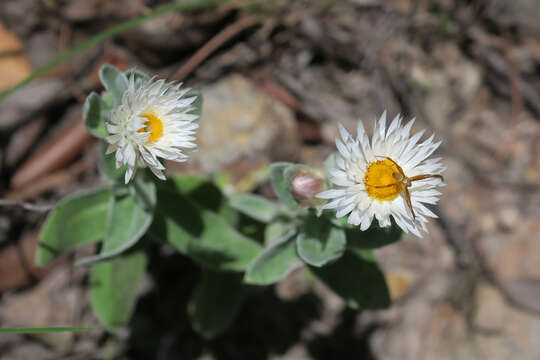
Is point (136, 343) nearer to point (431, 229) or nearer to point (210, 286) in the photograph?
point (210, 286)

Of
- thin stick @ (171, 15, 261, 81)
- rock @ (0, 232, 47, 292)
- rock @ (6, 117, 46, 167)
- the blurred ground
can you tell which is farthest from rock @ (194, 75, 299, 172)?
rock @ (0, 232, 47, 292)

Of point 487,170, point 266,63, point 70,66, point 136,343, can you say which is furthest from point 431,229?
point 70,66

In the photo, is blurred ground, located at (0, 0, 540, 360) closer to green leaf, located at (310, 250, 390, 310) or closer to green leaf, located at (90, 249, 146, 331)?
green leaf, located at (90, 249, 146, 331)

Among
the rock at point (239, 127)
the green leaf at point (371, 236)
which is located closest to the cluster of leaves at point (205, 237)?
the green leaf at point (371, 236)

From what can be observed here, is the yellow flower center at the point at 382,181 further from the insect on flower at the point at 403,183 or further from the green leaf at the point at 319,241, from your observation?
the green leaf at the point at 319,241

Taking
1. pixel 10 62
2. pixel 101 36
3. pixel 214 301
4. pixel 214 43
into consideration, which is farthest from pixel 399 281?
pixel 10 62
